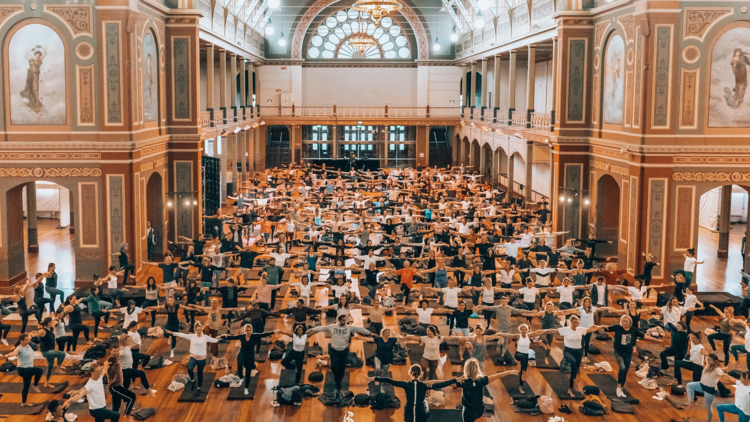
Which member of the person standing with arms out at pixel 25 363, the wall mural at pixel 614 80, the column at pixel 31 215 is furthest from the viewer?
the column at pixel 31 215

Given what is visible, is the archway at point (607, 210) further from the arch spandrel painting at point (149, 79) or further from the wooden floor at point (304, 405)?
the arch spandrel painting at point (149, 79)

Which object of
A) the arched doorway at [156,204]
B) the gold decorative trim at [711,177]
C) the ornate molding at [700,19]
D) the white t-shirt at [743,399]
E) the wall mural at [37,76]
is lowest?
the white t-shirt at [743,399]

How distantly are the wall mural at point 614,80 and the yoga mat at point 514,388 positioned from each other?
1205 centimetres

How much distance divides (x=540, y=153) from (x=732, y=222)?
416 inches

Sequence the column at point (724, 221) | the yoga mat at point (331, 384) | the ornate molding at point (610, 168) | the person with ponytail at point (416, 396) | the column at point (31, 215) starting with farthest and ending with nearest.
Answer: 1. the column at point (31, 215)
2. the column at point (724, 221)
3. the ornate molding at point (610, 168)
4. the yoga mat at point (331, 384)
5. the person with ponytail at point (416, 396)

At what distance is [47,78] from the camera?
72.6 ft

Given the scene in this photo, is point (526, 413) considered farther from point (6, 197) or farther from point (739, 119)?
point (6, 197)

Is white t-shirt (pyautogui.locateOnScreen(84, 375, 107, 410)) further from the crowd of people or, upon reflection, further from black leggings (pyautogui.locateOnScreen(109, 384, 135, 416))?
black leggings (pyautogui.locateOnScreen(109, 384, 135, 416))

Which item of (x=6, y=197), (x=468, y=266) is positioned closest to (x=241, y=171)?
(x=6, y=197)

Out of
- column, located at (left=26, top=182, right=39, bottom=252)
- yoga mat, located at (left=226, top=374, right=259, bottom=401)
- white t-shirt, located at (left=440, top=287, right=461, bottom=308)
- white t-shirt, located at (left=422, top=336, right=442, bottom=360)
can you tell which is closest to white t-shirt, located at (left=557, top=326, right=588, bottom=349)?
white t-shirt, located at (left=422, top=336, right=442, bottom=360)

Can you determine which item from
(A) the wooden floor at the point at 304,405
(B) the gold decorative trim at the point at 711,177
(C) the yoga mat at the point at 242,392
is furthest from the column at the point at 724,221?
(C) the yoga mat at the point at 242,392

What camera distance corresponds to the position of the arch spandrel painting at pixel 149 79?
24625 millimetres

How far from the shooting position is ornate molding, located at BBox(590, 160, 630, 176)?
23.8 meters

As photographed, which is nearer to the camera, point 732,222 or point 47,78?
point 47,78
